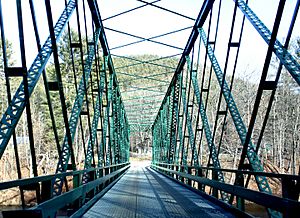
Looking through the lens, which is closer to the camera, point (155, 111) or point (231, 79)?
point (231, 79)

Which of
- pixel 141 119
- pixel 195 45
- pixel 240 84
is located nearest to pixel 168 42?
pixel 195 45

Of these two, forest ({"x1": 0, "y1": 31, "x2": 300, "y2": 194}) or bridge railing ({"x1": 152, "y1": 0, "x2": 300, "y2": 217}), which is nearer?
bridge railing ({"x1": 152, "y1": 0, "x2": 300, "y2": 217})

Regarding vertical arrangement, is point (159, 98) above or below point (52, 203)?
above

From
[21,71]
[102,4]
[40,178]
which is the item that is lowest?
[40,178]

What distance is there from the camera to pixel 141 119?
137ft

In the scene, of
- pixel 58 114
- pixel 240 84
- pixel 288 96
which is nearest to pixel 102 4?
pixel 288 96

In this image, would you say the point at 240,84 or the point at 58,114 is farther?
the point at 58,114

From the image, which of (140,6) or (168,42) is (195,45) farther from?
(140,6)

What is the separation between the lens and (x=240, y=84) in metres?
25.1

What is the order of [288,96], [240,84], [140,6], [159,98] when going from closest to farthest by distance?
[140,6] → [288,96] → [240,84] → [159,98]

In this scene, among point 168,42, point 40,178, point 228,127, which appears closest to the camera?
point 40,178

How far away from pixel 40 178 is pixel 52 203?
27cm

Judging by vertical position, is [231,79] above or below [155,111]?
below

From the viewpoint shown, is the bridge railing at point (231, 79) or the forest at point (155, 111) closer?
the bridge railing at point (231, 79)
